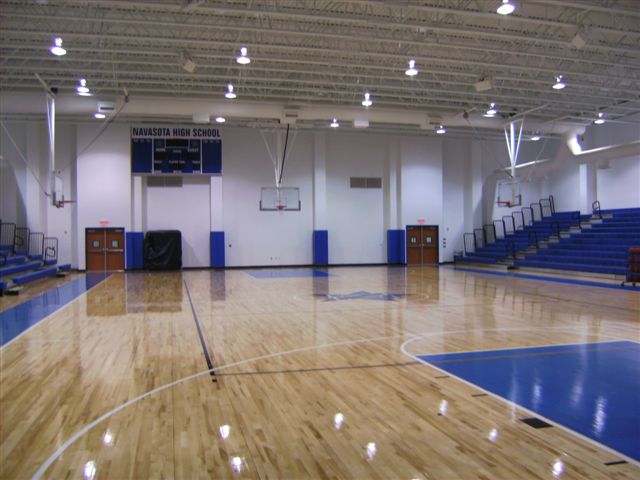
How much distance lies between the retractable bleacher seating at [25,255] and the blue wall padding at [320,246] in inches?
388

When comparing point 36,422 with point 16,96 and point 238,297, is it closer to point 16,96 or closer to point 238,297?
point 238,297

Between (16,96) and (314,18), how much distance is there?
1036 cm

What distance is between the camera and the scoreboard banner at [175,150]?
20359mm

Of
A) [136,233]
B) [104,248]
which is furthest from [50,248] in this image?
[136,233]

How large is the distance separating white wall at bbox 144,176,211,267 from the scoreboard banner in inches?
28.9

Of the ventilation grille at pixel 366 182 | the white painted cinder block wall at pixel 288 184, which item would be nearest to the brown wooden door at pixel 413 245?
the white painted cinder block wall at pixel 288 184

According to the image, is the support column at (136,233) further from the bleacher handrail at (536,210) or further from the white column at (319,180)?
the bleacher handrail at (536,210)

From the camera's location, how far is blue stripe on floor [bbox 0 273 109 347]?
789 cm

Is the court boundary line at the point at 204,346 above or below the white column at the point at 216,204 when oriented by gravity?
below

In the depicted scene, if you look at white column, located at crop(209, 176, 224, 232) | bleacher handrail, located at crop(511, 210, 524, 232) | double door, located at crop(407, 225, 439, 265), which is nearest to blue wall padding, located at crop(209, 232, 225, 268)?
white column, located at crop(209, 176, 224, 232)

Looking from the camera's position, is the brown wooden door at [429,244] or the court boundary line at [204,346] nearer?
the court boundary line at [204,346]

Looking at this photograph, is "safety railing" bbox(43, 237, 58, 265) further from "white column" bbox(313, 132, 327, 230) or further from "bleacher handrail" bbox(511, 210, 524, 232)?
"bleacher handrail" bbox(511, 210, 524, 232)

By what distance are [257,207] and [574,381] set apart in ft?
59.4

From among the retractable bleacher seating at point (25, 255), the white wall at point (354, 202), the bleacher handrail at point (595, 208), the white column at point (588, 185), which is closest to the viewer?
the retractable bleacher seating at point (25, 255)
